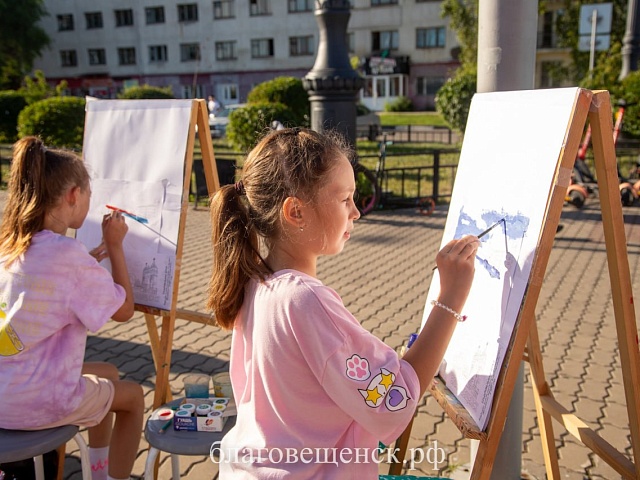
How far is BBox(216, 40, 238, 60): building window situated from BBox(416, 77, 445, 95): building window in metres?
12.7

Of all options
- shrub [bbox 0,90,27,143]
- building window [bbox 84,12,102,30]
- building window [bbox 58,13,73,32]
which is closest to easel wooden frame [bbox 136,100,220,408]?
shrub [bbox 0,90,27,143]

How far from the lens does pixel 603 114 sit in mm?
1698

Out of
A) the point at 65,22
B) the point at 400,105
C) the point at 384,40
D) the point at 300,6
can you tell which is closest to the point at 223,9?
the point at 300,6

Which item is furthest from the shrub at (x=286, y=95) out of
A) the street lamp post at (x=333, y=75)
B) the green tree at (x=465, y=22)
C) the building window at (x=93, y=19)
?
the building window at (x=93, y=19)

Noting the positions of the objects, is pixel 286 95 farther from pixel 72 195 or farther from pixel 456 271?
pixel 456 271

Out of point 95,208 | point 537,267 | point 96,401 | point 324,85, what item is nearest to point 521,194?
point 537,267

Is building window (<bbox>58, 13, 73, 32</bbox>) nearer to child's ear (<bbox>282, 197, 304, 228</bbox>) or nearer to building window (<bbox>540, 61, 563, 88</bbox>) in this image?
building window (<bbox>540, 61, 563, 88</bbox>)

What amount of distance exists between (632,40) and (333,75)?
8.49m

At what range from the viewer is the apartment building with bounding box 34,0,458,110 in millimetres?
38250

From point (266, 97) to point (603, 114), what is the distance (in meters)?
14.5

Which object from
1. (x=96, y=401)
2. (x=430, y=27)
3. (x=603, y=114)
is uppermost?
(x=430, y=27)

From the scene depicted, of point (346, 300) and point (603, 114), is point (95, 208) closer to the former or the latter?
point (603, 114)

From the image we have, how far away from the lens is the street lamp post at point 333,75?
324 inches

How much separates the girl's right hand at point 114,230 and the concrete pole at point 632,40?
1333 cm
